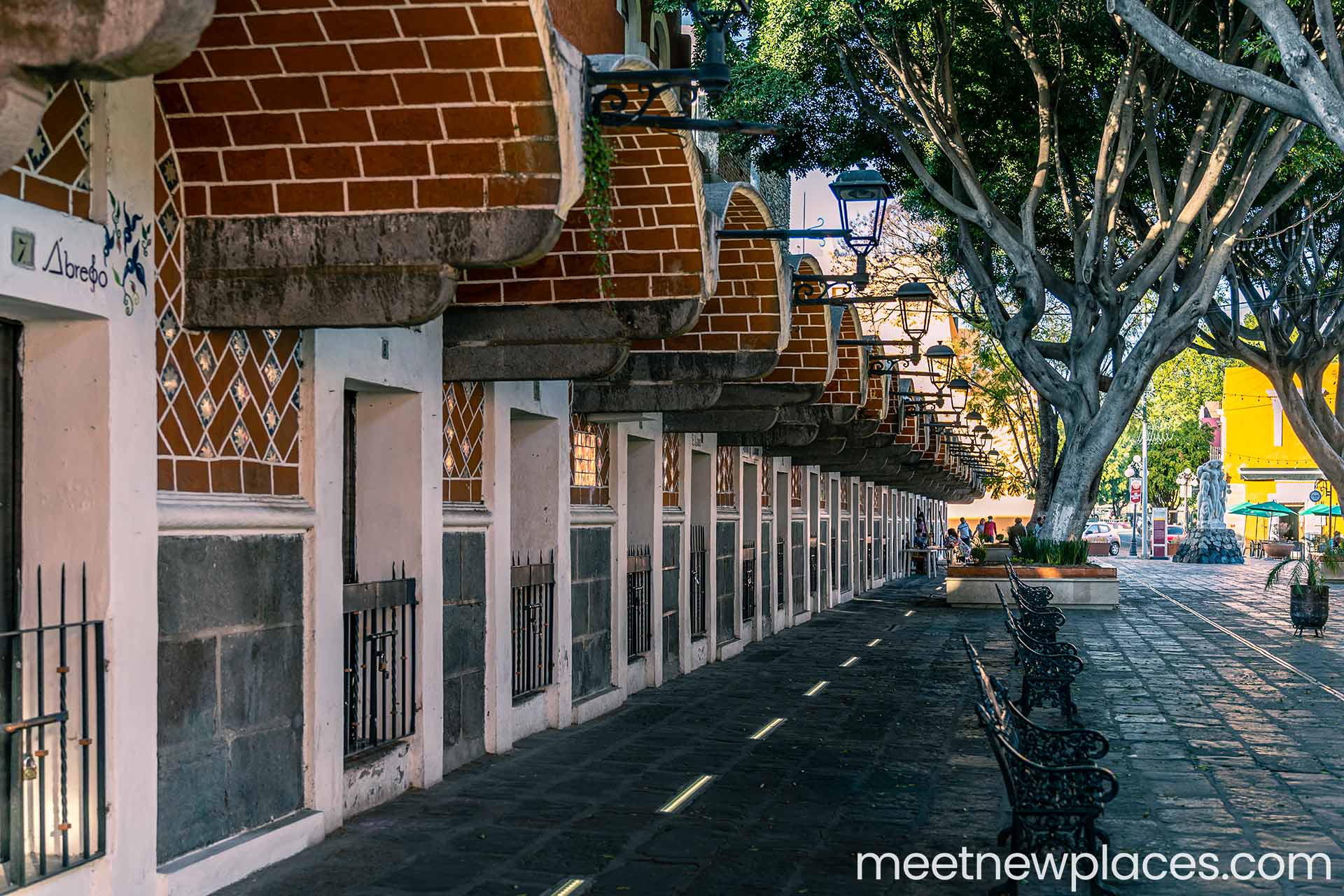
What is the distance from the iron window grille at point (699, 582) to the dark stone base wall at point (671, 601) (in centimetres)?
93

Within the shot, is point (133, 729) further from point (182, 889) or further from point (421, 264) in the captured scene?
point (421, 264)

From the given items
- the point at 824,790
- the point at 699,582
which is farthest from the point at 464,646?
the point at 699,582

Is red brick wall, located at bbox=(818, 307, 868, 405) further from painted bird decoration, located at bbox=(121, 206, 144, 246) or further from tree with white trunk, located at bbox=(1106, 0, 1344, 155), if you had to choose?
painted bird decoration, located at bbox=(121, 206, 144, 246)

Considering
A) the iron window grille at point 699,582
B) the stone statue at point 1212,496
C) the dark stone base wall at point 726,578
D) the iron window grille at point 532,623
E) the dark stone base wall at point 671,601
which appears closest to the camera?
the iron window grille at point 532,623

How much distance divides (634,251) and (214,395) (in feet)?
14.6

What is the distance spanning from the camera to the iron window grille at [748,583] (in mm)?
23344

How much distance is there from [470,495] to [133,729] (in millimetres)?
5241

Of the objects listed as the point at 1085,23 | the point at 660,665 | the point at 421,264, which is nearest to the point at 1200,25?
the point at 1085,23

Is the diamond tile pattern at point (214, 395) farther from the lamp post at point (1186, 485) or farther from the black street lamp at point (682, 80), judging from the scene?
the lamp post at point (1186, 485)

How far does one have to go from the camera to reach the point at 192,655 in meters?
7.31

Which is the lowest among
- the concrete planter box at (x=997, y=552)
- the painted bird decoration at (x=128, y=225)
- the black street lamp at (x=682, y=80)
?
the concrete planter box at (x=997, y=552)

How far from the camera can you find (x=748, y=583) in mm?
23656

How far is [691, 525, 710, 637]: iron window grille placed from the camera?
19781 millimetres

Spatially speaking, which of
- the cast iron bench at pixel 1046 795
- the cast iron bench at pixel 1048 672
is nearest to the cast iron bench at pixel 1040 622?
the cast iron bench at pixel 1048 672
